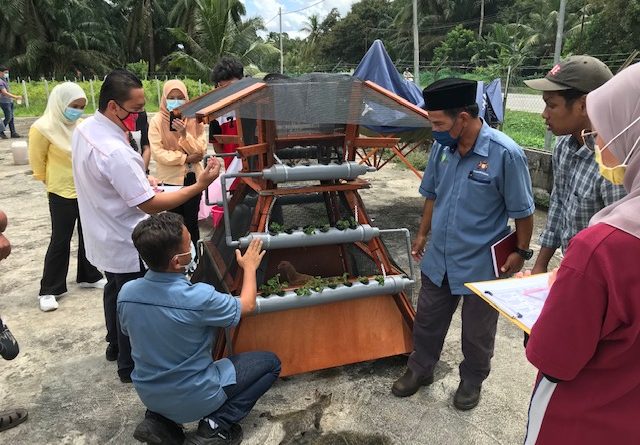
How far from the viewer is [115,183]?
8.32ft

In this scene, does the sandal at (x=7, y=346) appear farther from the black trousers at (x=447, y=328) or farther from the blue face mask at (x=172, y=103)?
the black trousers at (x=447, y=328)

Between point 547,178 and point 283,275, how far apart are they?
550 cm

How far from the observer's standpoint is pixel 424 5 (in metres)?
42.7

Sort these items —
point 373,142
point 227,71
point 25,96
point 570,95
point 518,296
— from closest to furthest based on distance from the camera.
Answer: point 518,296 < point 570,95 < point 373,142 < point 227,71 < point 25,96

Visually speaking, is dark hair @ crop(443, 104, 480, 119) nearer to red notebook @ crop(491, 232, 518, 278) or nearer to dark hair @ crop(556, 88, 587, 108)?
dark hair @ crop(556, 88, 587, 108)

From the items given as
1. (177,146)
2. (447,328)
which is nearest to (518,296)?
(447,328)

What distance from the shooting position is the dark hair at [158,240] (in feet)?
6.84

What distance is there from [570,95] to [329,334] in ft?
5.94

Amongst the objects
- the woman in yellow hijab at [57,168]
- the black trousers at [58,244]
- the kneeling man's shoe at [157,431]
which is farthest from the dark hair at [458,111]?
the black trousers at [58,244]

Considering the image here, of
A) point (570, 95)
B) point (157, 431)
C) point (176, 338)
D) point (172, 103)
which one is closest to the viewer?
point (570, 95)

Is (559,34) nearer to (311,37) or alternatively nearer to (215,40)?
(215,40)

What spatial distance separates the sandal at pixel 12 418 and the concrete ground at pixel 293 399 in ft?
0.10

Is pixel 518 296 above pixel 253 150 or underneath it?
underneath

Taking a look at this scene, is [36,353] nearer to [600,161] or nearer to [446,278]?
[446,278]
